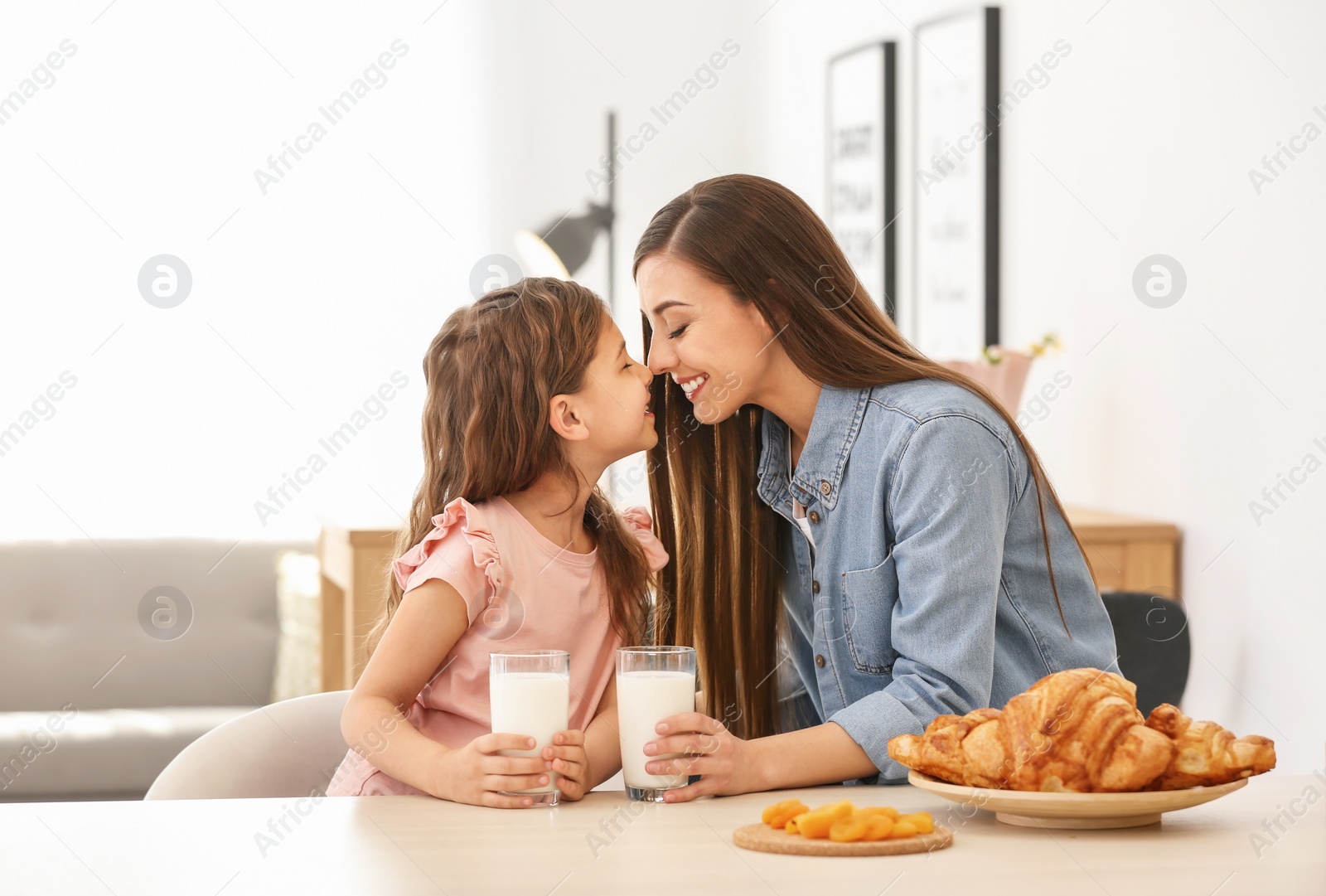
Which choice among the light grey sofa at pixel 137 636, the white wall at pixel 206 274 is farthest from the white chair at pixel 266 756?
the white wall at pixel 206 274

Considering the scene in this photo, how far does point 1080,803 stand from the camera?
899 mm

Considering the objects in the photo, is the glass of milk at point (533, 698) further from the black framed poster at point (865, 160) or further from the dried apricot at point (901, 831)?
the black framed poster at point (865, 160)

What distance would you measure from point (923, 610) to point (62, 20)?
132 inches

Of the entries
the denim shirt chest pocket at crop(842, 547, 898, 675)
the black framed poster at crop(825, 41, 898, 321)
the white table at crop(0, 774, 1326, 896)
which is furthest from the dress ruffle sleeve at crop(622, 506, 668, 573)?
the black framed poster at crop(825, 41, 898, 321)

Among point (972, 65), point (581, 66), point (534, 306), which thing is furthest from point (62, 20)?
point (534, 306)

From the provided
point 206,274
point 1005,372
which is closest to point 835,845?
point 1005,372

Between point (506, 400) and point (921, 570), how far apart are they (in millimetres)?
494

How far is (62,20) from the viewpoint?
3.54 m

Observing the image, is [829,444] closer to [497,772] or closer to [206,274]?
[497,772]

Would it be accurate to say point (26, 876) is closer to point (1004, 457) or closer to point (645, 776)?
point (645, 776)

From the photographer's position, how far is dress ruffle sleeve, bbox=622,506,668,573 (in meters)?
1.52

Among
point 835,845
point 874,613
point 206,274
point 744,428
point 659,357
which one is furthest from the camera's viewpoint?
point 206,274

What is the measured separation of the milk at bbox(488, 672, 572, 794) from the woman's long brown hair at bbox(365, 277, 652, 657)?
0.37 metres

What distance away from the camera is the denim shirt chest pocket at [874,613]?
53.0 inches
